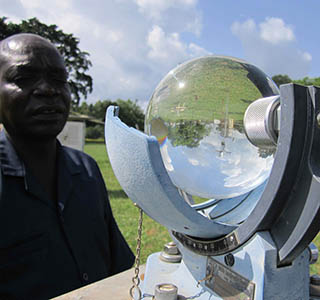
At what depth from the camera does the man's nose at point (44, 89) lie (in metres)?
1.39

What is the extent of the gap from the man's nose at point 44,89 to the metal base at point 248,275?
924mm

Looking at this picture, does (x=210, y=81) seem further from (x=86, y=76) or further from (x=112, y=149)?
(x=86, y=76)

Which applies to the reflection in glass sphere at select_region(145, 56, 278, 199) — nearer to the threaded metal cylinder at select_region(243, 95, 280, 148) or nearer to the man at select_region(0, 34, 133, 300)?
the threaded metal cylinder at select_region(243, 95, 280, 148)

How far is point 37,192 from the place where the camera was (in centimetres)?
140

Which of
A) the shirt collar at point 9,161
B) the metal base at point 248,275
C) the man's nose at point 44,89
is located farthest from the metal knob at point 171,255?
the man's nose at point 44,89

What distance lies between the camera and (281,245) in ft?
2.87

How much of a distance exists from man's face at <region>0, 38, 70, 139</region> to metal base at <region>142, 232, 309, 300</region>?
0.85 m

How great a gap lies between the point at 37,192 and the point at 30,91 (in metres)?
0.45

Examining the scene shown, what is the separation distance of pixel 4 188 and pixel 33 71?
535mm

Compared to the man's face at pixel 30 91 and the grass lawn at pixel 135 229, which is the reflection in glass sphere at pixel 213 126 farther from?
the grass lawn at pixel 135 229

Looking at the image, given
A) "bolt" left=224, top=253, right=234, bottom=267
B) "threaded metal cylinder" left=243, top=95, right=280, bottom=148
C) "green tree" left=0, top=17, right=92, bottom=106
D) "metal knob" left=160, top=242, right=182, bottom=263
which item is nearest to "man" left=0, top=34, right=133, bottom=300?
"metal knob" left=160, top=242, right=182, bottom=263

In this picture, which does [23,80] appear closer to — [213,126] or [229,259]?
[213,126]

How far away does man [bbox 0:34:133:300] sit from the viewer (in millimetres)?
1304

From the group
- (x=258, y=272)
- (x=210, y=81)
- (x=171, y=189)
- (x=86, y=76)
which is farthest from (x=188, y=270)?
(x=86, y=76)
